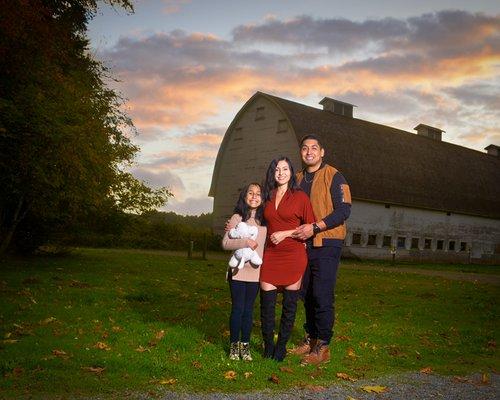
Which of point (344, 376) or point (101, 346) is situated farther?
point (101, 346)

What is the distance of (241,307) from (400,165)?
3237 centimetres

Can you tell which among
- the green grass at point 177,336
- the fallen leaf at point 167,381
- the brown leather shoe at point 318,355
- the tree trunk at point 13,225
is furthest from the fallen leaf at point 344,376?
the tree trunk at point 13,225

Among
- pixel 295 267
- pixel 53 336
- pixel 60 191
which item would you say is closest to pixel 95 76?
pixel 60 191

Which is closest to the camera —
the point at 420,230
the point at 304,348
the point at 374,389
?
the point at 374,389

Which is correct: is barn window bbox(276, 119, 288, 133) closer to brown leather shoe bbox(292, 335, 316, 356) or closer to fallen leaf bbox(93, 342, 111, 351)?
brown leather shoe bbox(292, 335, 316, 356)

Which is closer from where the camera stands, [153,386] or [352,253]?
[153,386]

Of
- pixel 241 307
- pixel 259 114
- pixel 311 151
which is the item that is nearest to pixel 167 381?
pixel 241 307

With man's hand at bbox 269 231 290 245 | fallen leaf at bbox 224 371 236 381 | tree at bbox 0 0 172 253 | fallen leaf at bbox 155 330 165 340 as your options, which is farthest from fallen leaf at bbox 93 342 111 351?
tree at bbox 0 0 172 253

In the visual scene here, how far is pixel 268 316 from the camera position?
225 inches

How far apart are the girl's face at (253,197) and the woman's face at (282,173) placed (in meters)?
0.27

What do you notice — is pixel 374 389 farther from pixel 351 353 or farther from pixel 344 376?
pixel 351 353

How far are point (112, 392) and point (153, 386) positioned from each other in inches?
15.8

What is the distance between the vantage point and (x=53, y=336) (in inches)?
258

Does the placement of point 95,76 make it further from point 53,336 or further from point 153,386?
point 153,386
